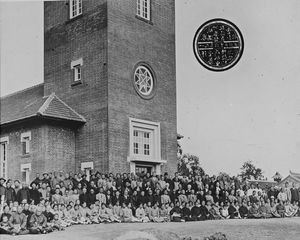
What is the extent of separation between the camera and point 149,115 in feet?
67.3

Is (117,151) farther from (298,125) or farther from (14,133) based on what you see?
(298,125)

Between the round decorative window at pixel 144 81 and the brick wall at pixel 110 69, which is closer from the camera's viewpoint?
the brick wall at pixel 110 69

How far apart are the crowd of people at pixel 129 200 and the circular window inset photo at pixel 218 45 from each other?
5050 mm

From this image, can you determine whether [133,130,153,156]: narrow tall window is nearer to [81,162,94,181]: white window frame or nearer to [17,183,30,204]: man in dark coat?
[81,162,94,181]: white window frame

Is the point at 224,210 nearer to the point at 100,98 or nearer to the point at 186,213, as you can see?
the point at 186,213

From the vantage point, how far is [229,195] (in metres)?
19.6

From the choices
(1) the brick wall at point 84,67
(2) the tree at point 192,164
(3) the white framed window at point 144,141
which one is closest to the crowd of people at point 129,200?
(2) the tree at point 192,164

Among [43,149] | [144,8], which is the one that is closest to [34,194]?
[43,149]

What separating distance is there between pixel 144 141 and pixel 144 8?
5561 millimetres

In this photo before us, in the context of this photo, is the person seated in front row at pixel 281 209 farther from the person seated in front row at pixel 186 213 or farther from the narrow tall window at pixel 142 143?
the narrow tall window at pixel 142 143

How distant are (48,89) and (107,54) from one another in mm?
3686

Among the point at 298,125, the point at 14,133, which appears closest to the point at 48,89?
the point at 14,133

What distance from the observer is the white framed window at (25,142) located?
1950cm

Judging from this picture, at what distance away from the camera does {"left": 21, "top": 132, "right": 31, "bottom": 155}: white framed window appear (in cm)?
1950
